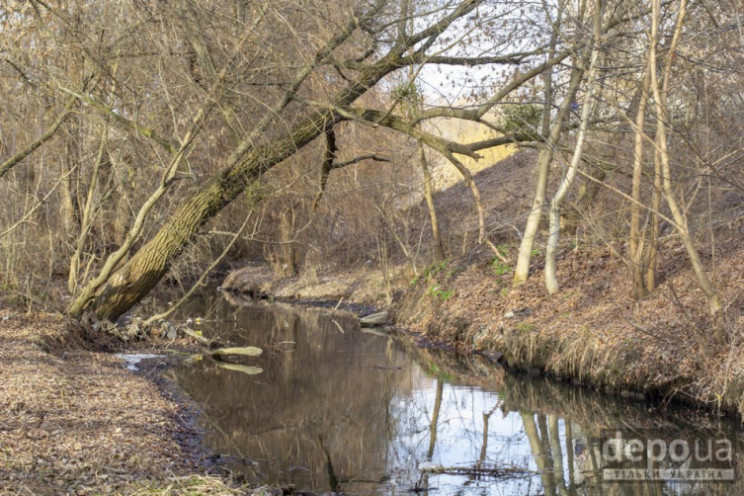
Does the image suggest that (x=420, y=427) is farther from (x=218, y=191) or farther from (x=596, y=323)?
(x=218, y=191)

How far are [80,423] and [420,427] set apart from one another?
4243 mm

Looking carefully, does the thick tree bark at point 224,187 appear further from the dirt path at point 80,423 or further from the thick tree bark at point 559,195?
the thick tree bark at point 559,195

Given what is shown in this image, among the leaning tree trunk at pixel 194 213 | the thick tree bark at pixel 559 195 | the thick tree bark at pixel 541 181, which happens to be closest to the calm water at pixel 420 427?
the leaning tree trunk at pixel 194 213

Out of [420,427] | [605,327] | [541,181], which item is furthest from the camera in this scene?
[541,181]

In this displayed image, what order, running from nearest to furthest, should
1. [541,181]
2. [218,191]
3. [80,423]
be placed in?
[80,423] < [218,191] < [541,181]

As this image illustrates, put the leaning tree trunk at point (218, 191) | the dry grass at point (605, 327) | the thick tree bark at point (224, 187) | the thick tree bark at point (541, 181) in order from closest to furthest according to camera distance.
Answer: the dry grass at point (605, 327) → the thick tree bark at point (224, 187) → the leaning tree trunk at point (218, 191) → the thick tree bark at point (541, 181)

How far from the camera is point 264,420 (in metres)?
10.3

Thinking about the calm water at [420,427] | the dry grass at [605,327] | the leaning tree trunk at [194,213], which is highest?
the leaning tree trunk at [194,213]

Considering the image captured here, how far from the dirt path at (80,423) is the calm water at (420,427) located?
751 mm

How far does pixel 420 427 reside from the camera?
10266 millimetres

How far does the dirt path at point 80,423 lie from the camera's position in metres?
5.65

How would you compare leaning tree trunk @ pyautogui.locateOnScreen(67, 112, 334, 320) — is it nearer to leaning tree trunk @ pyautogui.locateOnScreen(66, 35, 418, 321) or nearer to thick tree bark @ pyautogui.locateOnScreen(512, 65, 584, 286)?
leaning tree trunk @ pyautogui.locateOnScreen(66, 35, 418, 321)

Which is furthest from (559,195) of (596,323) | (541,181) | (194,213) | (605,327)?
(194,213)

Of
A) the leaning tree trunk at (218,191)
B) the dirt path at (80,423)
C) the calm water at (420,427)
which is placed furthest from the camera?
the leaning tree trunk at (218,191)
